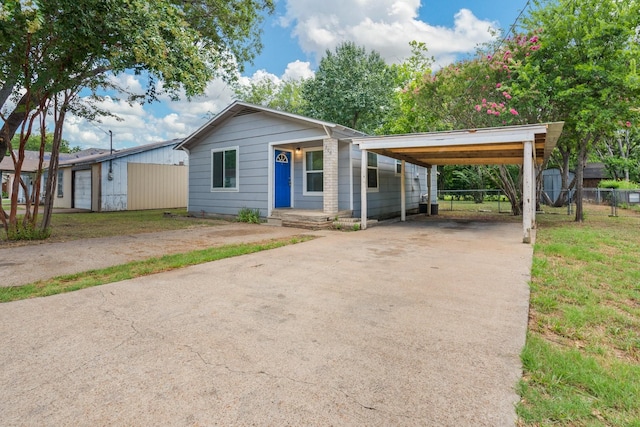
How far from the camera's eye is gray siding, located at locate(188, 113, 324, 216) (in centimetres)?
1036

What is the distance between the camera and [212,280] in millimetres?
4094

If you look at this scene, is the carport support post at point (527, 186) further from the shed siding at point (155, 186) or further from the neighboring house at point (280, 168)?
the shed siding at point (155, 186)

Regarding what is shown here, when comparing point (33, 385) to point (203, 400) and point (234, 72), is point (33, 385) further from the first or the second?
point (234, 72)

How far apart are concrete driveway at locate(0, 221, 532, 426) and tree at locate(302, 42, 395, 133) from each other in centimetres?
1823

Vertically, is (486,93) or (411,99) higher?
(411,99)

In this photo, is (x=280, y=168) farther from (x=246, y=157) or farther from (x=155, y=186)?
(x=155, y=186)

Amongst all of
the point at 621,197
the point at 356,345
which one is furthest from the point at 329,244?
the point at 621,197

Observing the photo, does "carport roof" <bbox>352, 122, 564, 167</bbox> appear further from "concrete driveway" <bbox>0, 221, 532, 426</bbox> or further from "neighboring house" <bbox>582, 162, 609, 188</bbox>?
"neighboring house" <bbox>582, 162, 609, 188</bbox>

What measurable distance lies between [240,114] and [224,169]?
80.2 inches

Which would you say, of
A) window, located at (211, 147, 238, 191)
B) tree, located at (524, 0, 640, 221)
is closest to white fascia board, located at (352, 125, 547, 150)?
tree, located at (524, 0, 640, 221)

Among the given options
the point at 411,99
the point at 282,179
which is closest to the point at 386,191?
the point at 282,179

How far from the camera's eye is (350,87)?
2070 cm

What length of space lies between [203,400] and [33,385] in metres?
1.02

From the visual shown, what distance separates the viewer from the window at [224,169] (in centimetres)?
1168
